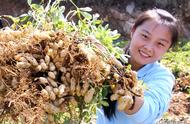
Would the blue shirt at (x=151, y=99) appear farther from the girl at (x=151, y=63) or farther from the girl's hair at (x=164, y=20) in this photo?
the girl's hair at (x=164, y=20)

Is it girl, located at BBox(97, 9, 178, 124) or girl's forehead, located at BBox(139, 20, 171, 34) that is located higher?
girl's forehead, located at BBox(139, 20, 171, 34)

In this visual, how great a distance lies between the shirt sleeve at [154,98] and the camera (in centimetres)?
146

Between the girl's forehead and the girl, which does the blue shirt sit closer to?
the girl

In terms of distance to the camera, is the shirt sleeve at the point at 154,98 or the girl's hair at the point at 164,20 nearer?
the shirt sleeve at the point at 154,98

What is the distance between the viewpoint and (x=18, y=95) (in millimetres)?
1273

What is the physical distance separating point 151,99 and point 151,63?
17 cm

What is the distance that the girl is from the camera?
1546 mm

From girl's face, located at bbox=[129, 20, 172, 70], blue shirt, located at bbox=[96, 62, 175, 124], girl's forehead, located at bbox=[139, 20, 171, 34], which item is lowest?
blue shirt, located at bbox=[96, 62, 175, 124]

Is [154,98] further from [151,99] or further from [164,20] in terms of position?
[164,20]

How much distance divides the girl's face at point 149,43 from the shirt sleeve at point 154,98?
7cm

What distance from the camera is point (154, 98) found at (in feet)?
5.07

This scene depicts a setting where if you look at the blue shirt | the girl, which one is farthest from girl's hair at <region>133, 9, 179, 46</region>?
the blue shirt

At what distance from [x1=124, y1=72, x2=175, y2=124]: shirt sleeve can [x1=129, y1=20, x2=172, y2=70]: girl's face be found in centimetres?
7

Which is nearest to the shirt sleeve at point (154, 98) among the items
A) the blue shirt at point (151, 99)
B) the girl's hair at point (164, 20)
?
the blue shirt at point (151, 99)
